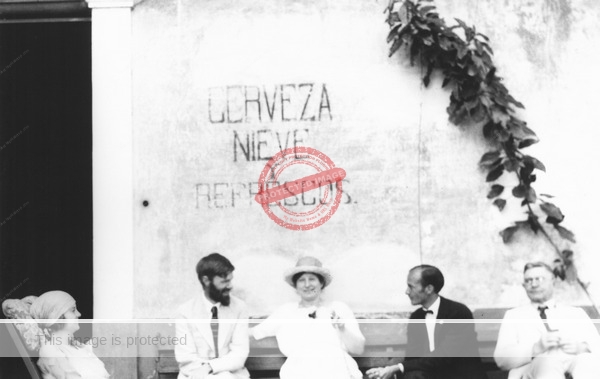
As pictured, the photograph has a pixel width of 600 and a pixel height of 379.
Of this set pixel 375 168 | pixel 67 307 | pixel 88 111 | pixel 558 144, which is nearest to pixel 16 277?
pixel 88 111

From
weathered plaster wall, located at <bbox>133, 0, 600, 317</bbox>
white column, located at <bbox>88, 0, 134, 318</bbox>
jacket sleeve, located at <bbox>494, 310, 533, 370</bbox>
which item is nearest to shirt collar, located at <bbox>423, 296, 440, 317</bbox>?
jacket sleeve, located at <bbox>494, 310, 533, 370</bbox>

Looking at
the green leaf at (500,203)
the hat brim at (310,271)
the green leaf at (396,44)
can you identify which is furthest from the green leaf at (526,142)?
the hat brim at (310,271)

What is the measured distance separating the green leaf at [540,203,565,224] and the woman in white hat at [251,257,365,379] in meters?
1.61

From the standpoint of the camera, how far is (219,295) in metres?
9.10

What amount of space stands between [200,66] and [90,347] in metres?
2.08

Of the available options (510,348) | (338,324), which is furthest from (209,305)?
(510,348)

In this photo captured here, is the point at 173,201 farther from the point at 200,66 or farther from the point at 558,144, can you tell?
the point at 558,144

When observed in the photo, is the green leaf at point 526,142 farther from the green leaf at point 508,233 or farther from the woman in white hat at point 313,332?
the woman in white hat at point 313,332

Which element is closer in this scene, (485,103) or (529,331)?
(529,331)

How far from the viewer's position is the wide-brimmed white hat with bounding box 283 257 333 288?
899cm

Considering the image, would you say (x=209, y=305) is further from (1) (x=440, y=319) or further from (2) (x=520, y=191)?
(2) (x=520, y=191)

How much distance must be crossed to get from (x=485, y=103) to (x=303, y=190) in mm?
1359

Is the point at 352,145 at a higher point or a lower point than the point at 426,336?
higher

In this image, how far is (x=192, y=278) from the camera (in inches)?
375
